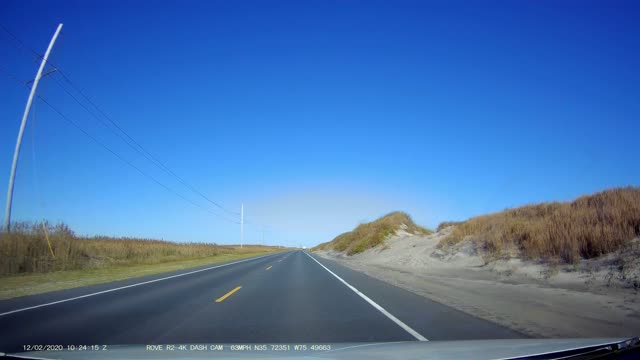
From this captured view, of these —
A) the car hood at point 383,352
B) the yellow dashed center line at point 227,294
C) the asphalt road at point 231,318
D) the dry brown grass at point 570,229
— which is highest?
the dry brown grass at point 570,229

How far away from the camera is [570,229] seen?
55.2 feet

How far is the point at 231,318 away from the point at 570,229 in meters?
13.5

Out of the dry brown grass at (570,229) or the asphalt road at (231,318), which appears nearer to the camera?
the asphalt road at (231,318)

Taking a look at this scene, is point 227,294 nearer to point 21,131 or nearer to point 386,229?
point 21,131

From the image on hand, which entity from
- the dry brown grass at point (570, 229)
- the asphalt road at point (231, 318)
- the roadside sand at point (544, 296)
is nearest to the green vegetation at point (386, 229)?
the dry brown grass at point (570, 229)

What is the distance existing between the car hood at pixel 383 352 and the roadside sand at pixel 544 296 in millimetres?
2047

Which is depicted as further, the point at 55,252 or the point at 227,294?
the point at 55,252

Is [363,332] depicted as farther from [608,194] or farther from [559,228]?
[608,194]

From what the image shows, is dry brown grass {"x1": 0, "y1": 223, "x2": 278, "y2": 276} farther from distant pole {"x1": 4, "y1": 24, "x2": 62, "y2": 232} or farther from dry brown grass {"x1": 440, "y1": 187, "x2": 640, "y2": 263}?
dry brown grass {"x1": 440, "y1": 187, "x2": 640, "y2": 263}

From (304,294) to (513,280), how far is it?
26.0ft

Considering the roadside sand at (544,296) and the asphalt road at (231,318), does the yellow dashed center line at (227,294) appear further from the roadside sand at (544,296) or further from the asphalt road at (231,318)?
the roadside sand at (544,296)

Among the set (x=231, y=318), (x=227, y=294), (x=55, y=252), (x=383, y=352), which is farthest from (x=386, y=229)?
(x=383, y=352)

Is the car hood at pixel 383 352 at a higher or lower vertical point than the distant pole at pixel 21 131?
lower

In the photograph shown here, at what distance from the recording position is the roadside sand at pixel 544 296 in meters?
Answer: 8.07
